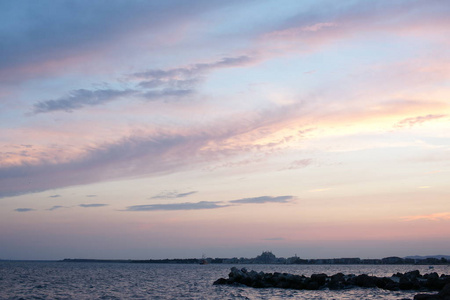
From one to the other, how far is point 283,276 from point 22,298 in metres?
31.6

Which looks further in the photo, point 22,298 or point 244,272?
point 244,272

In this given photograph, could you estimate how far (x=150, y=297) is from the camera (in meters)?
46.3

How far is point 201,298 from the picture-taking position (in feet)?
148

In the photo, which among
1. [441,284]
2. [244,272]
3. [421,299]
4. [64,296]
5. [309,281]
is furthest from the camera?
[244,272]

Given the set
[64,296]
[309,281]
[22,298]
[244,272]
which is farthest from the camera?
[244,272]

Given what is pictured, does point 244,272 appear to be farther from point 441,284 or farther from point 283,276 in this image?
point 441,284

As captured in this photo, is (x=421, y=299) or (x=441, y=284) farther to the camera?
(x=441, y=284)

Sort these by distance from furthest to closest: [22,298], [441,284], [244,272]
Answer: [244,272] < [441,284] < [22,298]

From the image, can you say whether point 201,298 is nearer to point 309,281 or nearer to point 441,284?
point 309,281

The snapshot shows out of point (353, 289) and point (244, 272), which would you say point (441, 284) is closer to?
point (353, 289)

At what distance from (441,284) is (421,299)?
21063 millimetres

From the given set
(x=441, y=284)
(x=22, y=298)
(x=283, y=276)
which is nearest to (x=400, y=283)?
(x=441, y=284)

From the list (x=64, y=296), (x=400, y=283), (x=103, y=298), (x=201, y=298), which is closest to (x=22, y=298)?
(x=64, y=296)

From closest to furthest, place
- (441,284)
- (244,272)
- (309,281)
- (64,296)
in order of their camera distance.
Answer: (64,296)
(441,284)
(309,281)
(244,272)
